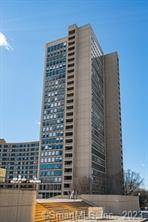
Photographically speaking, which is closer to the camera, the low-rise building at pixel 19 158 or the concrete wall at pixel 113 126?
the concrete wall at pixel 113 126

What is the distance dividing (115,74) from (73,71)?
2681cm

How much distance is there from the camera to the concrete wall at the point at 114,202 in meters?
42.4

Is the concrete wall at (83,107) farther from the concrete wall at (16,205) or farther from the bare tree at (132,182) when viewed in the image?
the concrete wall at (16,205)

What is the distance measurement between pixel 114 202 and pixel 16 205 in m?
25.6

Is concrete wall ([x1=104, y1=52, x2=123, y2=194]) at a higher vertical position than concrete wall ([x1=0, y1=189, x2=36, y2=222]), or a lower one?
higher

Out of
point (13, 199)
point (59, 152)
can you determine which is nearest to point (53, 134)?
point (59, 152)

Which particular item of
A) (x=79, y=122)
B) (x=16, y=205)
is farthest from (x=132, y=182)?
(x=16, y=205)

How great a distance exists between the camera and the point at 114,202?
140ft

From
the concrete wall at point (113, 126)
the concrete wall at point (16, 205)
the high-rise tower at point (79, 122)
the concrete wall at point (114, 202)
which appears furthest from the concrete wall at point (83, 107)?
the concrete wall at point (16, 205)

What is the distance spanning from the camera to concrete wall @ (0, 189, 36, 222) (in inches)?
781

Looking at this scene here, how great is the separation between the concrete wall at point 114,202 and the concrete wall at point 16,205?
22701 mm

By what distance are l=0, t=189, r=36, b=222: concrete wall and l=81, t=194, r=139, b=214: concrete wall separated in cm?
2270

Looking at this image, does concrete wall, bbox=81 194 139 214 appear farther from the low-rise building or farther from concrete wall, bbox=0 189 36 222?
the low-rise building

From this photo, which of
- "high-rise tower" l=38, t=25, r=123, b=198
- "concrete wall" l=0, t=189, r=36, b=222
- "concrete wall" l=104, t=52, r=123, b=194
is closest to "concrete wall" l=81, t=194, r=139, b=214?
"concrete wall" l=0, t=189, r=36, b=222
